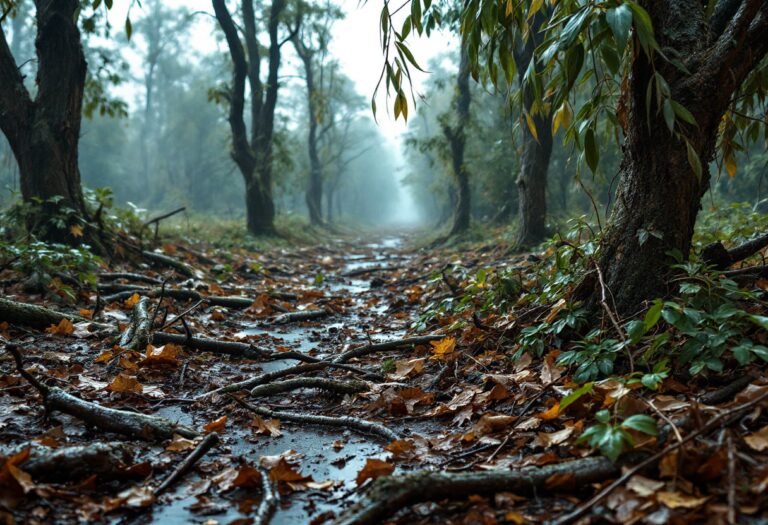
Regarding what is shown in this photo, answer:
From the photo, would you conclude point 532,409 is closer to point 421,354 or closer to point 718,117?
point 421,354

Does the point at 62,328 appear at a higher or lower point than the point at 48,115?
lower

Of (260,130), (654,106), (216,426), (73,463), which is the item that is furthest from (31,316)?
(260,130)

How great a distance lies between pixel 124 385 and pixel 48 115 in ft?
17.8

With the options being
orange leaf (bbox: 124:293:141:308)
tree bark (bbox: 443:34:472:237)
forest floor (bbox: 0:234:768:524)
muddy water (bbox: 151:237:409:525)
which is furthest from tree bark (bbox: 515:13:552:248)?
orange leaf (bbox: 124:293:141:308)

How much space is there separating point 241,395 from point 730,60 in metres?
3.13

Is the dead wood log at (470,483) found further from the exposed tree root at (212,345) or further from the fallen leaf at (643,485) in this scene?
the exposed tree root at (212,345)

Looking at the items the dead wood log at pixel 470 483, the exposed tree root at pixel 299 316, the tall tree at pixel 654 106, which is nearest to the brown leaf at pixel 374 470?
the dead wood log at pixel 470 483

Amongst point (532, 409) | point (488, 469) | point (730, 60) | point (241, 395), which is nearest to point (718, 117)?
point (730, 60)

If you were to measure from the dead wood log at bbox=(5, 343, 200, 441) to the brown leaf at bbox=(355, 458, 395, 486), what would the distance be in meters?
0.90

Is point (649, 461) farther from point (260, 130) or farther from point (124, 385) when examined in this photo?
point (260, 130)

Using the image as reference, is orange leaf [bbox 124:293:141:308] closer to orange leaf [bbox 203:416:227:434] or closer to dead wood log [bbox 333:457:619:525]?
orange leaf [bbox 203:416:227:434]

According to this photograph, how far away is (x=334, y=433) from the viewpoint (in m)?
2.59

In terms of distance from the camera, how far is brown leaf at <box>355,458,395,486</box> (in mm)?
1993

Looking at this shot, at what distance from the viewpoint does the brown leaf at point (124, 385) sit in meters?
2.86
